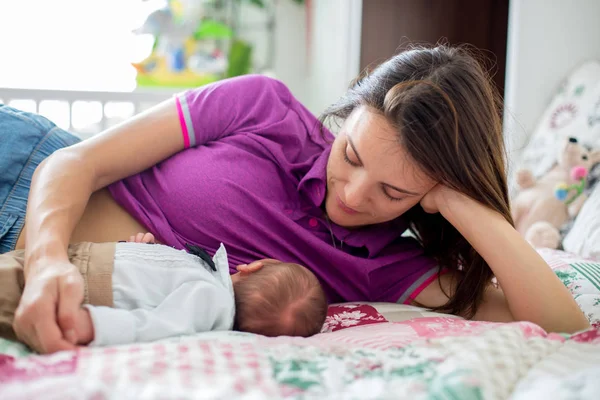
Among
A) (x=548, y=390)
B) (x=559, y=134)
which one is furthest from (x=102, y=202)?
(x=559, y=134)

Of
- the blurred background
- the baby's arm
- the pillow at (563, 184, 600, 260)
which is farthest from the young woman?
the blurred background

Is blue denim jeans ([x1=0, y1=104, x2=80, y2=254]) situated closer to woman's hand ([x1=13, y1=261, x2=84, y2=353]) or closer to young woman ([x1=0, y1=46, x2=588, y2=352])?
young woman ([x1=0, y1=46, x2=588, y2=352])

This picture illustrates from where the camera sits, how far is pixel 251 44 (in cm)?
343

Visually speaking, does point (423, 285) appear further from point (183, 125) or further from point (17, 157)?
point (17, 157)

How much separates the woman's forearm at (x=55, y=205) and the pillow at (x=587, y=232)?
132 cm

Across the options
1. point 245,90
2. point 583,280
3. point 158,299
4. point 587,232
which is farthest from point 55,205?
point 587,232

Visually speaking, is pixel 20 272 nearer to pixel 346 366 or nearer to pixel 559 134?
pixel 346 366

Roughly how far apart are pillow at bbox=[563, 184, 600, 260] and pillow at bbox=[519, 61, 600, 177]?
0.98 ft

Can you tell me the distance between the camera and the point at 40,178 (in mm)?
1046

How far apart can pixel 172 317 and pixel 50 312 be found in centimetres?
17

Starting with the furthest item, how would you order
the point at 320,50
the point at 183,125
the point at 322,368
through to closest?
the point at 320,50 < the point at 183,125 < the point at 322,368

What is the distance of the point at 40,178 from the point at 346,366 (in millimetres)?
689

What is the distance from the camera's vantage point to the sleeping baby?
2.61 feet

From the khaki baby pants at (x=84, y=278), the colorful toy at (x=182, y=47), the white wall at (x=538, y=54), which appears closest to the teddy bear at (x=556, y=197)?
the white wall at (x=538, y=54)
